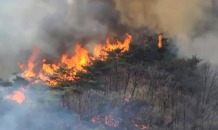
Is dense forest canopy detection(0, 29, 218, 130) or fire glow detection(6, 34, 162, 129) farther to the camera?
fire glow detection(6, 34, 162, 129)

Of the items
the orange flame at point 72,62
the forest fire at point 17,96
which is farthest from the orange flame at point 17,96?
the orange flame at point 72,62

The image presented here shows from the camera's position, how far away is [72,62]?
27.8m

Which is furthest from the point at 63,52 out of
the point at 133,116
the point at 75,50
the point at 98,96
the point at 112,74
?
the point at 133,116

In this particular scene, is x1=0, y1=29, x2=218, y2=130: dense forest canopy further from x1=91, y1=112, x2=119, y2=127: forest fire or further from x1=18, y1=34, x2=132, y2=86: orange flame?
x1=18, y1=34, x2=132, y2=86: orange flame

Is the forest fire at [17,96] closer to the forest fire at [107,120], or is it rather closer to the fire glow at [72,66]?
the fire glow at [72,66]

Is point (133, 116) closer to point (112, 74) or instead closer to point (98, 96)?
point (98, 96)

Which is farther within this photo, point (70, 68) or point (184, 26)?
point (184, 26)

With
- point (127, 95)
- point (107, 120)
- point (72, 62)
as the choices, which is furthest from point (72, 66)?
point (107, 120)

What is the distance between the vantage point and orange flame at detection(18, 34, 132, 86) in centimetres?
2461

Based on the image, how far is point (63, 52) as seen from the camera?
91.9ft

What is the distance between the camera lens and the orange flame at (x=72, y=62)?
24.6 meters

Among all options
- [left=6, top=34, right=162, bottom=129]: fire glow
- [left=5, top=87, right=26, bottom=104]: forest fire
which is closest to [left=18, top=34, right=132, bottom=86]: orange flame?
[left=6, top=34, right=162, bottom=129]: fire glow

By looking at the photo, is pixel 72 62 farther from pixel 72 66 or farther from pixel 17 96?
pixel 17 96

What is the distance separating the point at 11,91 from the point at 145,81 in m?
11.5
